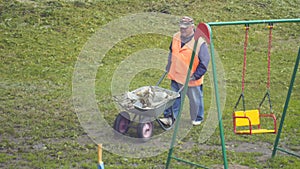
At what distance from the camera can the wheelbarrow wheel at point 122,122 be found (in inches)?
331

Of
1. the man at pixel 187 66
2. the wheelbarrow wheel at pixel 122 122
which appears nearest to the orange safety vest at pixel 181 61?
the man at pixel 187 66

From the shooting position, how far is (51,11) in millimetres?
14500

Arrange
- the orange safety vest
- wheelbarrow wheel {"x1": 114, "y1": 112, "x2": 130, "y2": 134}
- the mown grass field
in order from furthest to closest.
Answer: the orange safety vest
wheelbarrow wheel {"x1": 114, "y1": 112, "x2": 130, "y2": 134}
the mown grass field

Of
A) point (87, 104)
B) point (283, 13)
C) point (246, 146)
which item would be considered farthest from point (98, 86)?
point (283, 13)

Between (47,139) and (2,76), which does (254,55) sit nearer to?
(2,76)

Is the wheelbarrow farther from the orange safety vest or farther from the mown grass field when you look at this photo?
the mown grass field

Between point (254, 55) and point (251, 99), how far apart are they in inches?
113

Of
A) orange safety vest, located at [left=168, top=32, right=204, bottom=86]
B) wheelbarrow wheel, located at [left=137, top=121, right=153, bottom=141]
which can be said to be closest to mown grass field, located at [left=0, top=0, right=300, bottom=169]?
wheelbarrow wheel, located at [left=137, top=121, right=153, bottom=141]

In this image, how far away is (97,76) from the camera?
36.9 feet

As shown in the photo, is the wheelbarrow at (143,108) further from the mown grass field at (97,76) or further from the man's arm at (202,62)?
the mown grass field at (97,76)

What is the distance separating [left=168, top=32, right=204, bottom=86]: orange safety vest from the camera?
860 cm

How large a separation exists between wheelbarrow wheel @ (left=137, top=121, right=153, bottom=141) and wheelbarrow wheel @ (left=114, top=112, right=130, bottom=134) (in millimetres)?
281

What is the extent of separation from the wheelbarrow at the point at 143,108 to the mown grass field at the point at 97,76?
1.65 feet

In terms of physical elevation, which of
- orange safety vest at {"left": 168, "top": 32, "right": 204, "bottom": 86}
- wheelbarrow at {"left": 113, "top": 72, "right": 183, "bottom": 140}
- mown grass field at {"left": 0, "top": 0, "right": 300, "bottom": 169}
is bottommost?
mown grass field at {"left": 0, "top": 0, "right": 300, "bottom": 169}
